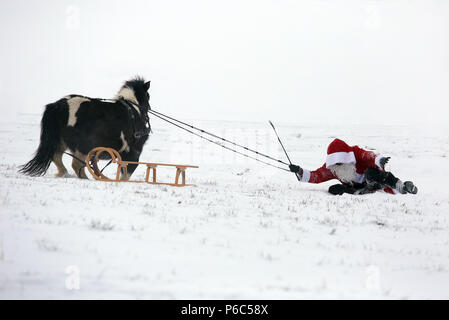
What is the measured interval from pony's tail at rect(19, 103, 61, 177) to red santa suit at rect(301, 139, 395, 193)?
493 centimetres

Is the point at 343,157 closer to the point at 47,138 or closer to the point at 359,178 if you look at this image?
the point at 359,178

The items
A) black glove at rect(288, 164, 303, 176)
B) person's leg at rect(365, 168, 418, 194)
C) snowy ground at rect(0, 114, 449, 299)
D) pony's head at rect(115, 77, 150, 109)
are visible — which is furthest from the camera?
pony's head at rect(115, 77, 150, 109)

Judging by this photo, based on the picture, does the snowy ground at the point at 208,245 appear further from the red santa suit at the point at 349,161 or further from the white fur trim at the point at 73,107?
the white fur trim at the point at 73,107

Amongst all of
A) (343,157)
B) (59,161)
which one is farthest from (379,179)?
(59,161)

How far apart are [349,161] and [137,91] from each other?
15.3ft

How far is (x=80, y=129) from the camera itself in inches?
277

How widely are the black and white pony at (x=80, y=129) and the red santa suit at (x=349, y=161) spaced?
381cm

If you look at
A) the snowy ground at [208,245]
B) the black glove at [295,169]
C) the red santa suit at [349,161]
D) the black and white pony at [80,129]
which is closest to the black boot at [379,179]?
the red santa suit at [349,161]

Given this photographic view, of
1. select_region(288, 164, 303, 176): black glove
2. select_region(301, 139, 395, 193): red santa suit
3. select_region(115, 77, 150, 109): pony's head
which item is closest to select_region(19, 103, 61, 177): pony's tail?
select_region(115, 77, 150, 109): pony's head

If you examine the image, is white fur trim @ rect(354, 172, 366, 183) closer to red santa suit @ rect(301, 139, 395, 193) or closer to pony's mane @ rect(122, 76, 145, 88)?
red santa suit @ rect(301, 139, 395, 193)

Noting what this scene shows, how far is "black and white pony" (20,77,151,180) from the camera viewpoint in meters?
→ 7.04

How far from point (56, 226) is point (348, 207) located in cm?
450
